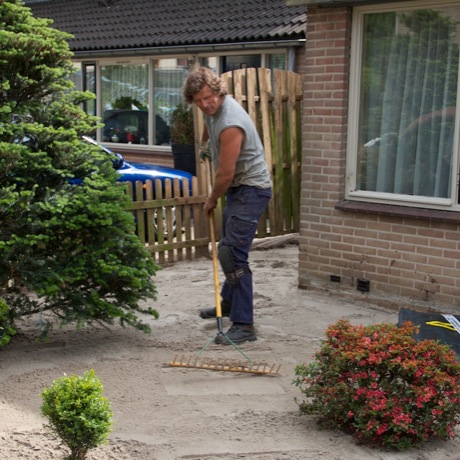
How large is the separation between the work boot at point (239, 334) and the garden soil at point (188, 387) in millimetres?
66

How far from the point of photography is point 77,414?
3.85 metres

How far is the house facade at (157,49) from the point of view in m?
14.4

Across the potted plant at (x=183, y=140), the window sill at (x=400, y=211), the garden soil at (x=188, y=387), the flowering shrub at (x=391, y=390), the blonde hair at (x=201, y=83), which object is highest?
the blonde hair at (x=201, y=83)

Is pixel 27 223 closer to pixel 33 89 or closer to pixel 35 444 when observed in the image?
pixel 33 89

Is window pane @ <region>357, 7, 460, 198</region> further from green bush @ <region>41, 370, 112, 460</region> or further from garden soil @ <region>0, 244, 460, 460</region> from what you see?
green bush @ <region>41, 370, 112, 460</region>

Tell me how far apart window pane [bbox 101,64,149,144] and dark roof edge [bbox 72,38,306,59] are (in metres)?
0.59

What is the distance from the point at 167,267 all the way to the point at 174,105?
316 inches

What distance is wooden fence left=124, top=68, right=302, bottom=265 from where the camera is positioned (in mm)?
9492

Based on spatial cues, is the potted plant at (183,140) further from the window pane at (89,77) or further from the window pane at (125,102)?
the window pane at (89,77)

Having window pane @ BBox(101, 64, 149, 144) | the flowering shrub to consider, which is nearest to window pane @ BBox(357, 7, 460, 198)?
the flowering shrub

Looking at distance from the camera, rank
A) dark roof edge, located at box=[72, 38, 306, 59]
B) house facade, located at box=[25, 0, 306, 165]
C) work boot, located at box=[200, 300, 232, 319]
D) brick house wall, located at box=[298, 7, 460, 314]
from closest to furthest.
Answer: work boot, located at box=[200, 300, 232, 319] → brick house wall, located at box=[298, 7, 460, 314] → dark roof edge, located at box=[72, 38, 306, 59] → house facade, located at box=[25, 0, 306, 165]

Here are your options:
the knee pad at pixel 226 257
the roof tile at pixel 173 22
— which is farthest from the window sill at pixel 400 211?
the roof tile at pixel 173 22

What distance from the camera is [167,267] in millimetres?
9602

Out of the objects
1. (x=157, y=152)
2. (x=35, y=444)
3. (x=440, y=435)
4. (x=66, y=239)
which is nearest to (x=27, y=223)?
(x=66, y=239)
